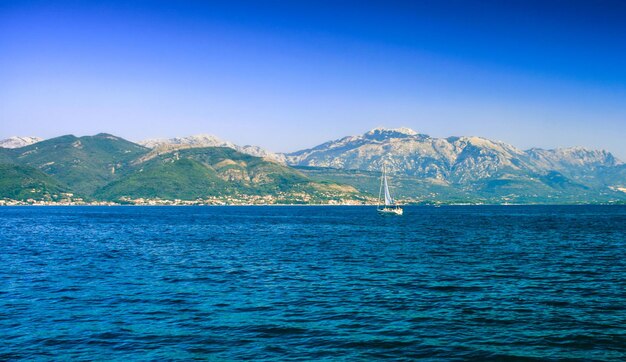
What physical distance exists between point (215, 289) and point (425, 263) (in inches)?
1350

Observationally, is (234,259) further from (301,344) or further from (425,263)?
(301,344)

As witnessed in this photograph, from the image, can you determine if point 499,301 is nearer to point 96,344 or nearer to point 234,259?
point 96,344

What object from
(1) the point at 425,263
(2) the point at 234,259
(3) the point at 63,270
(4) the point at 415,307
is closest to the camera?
(4) the point at 415,307

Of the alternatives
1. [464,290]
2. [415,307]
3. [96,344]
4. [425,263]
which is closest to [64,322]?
[96,344]

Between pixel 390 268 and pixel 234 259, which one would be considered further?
pixel 234 259

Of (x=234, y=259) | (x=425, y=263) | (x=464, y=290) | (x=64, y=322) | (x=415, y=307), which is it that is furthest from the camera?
(x=234, y=259)

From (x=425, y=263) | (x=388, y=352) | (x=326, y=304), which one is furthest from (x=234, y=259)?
(x=388, y=352)

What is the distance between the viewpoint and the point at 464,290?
5259 cm

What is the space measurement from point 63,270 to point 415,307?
1923 inches

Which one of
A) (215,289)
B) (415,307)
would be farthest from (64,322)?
(415,307)

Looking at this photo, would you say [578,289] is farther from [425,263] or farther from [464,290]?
[425,263]

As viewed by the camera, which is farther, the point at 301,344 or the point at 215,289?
the point at 215,289

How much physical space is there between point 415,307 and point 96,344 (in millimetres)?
26318

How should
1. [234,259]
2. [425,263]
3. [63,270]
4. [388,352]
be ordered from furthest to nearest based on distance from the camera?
[234,259], [425,263], [63,270], [388,352]
